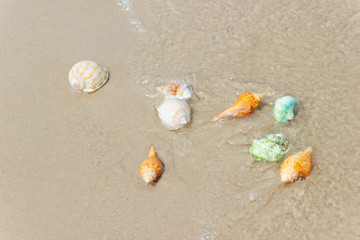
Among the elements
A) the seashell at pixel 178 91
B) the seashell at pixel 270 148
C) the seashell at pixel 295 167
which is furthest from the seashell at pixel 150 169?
the seashell at pixel 295 167

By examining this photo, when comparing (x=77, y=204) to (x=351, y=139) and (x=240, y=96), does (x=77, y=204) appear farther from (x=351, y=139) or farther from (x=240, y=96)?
(x=351, y=139)

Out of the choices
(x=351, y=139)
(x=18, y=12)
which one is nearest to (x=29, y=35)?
(x=18, y=12)

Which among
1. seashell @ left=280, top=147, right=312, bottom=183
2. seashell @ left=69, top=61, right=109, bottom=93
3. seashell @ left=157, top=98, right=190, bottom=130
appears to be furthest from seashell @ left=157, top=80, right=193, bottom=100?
seashell @ left=280, top=147, right=312, bottom=183

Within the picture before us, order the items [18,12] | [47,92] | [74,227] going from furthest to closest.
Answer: [18,12] < [47,92] < [74,227]

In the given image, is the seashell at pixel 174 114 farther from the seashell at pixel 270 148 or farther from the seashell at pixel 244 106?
the seashell at pixel 270 148

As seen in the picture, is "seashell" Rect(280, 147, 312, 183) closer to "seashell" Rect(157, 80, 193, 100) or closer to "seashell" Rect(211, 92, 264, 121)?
"seashell" Rect(211, 92, 264, 121)

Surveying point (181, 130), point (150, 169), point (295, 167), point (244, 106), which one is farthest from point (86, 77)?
point (295, 167)

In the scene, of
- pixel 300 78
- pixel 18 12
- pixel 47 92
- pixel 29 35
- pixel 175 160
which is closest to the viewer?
pixel 175 160
